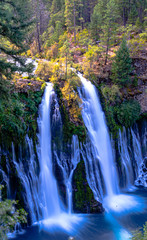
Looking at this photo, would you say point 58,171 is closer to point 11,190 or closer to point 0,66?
point 11,190

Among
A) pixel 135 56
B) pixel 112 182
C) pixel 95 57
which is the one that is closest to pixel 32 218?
pixel 112 182

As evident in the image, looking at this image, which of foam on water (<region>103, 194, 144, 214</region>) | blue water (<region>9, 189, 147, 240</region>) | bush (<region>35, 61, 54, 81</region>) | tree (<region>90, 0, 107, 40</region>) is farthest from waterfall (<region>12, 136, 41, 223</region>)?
tree (<region>90, 0, 107, 40</region>)

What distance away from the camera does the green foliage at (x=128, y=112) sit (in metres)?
16.7

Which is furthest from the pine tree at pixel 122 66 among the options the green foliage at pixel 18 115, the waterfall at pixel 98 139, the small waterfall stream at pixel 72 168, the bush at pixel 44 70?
the green foliage at pixel 18 115

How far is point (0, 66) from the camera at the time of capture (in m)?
7.80

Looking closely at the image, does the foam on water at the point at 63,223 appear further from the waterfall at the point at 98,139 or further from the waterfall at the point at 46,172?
the waterfall at the point at 98,139

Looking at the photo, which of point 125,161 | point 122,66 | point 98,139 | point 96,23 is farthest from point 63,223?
point 96,23

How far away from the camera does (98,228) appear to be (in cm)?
1022

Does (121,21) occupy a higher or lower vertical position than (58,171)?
higher

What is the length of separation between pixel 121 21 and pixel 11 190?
33.4 meters

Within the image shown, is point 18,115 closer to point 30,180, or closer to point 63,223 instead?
point 30,180

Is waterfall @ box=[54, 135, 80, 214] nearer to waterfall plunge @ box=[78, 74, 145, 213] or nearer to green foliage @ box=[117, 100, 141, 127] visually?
waterfall plunge @ box=[78, 74, 145, 213]

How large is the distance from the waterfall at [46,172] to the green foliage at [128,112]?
7.40 meters

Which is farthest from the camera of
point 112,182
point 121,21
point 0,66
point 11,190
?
point 121,21
